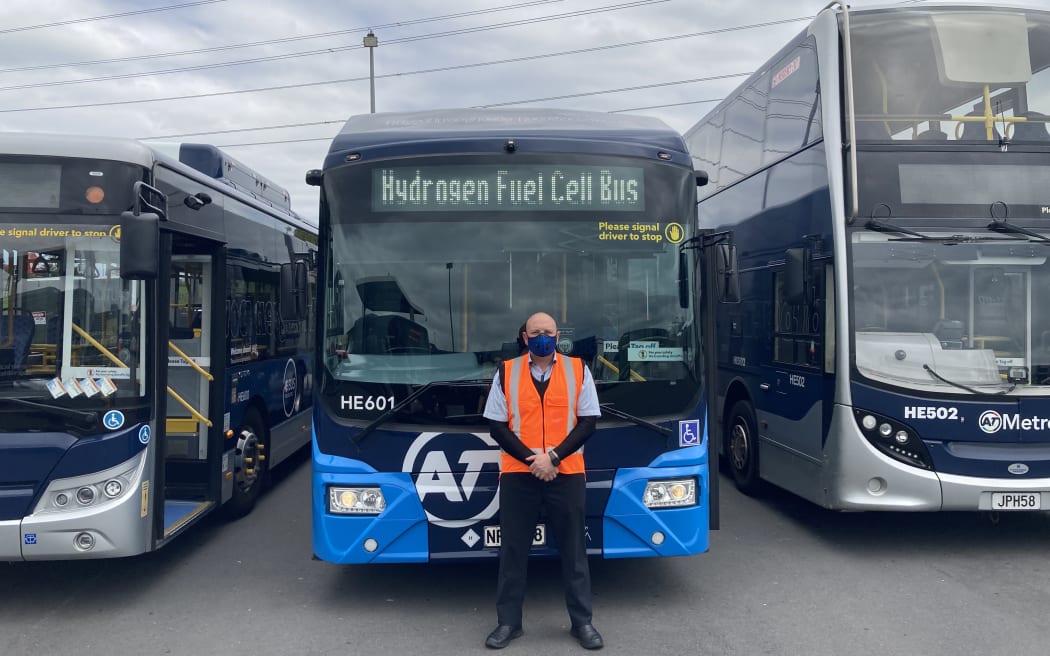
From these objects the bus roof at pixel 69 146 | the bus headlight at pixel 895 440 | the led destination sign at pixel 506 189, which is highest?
the bus roof at pixel 69 146

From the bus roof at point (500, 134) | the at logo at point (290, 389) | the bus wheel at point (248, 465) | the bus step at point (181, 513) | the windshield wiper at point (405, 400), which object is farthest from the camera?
the at logo at point (290, 389)

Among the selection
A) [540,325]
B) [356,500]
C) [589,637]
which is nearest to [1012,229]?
[540,325]

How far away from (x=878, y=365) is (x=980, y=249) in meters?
1.22

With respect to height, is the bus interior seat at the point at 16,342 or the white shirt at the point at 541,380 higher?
the bus interior seat at the point at 16,342

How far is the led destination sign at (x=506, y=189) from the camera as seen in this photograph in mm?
5570

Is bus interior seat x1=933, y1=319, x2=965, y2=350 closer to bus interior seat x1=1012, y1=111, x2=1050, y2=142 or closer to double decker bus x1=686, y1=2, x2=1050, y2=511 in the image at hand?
double decker bus x1=686, y1=2, x2=1050, y2=511

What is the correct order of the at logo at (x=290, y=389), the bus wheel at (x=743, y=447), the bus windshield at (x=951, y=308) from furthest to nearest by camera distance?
the at logo at (x=290, y=389) → the bus wheel at (x=743, y=447) → the bus windshield at (x=951, y=308)

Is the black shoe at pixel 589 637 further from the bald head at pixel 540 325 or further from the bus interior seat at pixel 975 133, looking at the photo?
the bus interior seat at pixel 975 133

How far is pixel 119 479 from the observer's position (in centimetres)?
555

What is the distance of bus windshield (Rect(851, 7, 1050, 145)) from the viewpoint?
7043 mm

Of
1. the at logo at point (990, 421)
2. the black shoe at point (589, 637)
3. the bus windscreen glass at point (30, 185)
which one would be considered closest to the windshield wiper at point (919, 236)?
the at logo at point (990, 421)

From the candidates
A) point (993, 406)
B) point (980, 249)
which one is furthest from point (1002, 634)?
point (980, 249)

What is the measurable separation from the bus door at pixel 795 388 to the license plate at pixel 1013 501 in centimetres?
128

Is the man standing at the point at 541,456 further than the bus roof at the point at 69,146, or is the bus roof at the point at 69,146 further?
the bus roof at the point at 69,146
